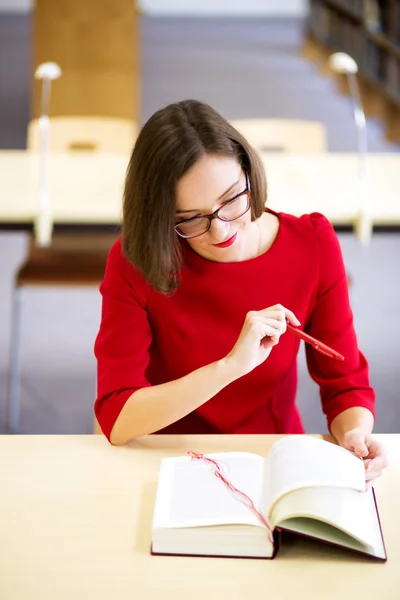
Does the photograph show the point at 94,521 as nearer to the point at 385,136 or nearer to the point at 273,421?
the point at 273,421

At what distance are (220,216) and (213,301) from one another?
0.71ft

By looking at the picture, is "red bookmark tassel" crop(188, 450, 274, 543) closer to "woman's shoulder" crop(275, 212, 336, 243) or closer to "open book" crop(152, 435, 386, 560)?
"open book" crop(152, 435, 386, 560)

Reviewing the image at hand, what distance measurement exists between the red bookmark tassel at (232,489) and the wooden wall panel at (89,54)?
4011 mm

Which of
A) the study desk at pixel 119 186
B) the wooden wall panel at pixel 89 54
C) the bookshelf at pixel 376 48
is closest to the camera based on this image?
the study desk at pixel 119 186

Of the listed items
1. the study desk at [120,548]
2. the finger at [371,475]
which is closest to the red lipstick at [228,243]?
the study desk at [120,548]

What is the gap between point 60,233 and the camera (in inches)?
107

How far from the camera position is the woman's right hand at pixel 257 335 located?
1.29 meters

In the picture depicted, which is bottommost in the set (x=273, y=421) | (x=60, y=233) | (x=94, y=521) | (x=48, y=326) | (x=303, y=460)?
(x=48, y=326)

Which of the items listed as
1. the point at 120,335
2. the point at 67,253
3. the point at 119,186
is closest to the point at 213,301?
the point at 120,335

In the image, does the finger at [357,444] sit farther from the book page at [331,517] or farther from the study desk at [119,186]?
the study desk at [119,186]

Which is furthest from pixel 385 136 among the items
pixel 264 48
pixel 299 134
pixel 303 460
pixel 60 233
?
pixel 303 460

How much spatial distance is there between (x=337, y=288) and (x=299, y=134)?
6.03 ft

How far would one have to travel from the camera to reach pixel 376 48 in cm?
600

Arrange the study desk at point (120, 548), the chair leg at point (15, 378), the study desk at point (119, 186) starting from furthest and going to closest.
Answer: the chair leg at point (15, 378) < the study desk at point (119, 186) < the study desk at point (120, 548)
